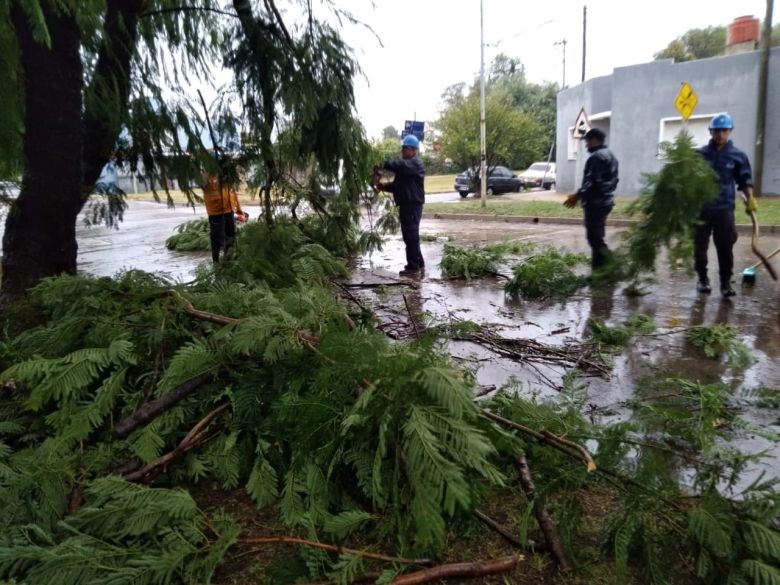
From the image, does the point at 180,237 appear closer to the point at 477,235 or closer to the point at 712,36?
the point at 477,235

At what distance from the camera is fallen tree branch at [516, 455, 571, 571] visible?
2035 millimetres

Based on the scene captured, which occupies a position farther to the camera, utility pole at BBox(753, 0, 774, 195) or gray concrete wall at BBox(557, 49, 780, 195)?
gray concrete wall at BBox(557, 49, 780, 195)

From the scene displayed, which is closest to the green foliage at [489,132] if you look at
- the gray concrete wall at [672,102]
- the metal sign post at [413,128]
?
the gray concrete wall at [672,102]

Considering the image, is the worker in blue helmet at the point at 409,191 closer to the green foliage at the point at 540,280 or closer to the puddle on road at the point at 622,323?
the puddle on road at the point at 622,323

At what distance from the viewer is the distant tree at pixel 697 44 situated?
129 feet

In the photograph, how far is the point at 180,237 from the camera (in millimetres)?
11758

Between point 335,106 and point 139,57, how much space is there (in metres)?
1.59

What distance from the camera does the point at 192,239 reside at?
1166 cm

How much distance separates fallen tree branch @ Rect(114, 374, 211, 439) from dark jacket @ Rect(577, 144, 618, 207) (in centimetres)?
527

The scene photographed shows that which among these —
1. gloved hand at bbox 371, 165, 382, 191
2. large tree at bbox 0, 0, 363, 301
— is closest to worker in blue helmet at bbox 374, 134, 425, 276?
gloved hand at bbox 371, 165, 382, 191

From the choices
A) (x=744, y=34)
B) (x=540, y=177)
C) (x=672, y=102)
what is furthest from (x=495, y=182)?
(x=744, y=34)

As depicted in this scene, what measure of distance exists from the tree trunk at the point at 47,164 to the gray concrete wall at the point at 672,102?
1493 centimetres

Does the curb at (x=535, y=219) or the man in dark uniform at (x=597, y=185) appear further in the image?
the curb at (x=535, y=219)

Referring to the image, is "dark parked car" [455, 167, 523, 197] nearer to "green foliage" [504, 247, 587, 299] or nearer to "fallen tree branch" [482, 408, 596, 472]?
"green foliage" [504, 247, 587, 299]
